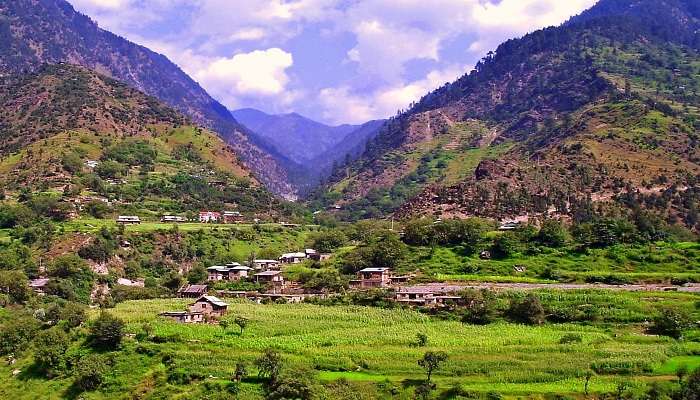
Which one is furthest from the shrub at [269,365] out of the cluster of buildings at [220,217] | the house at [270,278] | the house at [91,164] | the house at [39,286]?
the house at [91,164]

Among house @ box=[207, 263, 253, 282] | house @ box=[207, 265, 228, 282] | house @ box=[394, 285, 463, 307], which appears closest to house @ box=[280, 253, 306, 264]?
house @ box=[207, 263, 253, 282]

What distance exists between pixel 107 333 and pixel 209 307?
9978 millimetres

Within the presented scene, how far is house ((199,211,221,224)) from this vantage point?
130 meters

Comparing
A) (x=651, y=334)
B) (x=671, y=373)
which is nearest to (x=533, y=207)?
(x=651, y=334)

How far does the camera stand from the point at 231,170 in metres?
174

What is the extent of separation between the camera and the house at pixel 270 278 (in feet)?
256

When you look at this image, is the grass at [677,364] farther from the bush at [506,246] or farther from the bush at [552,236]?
the bush at [552,236]

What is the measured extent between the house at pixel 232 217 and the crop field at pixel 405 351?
72.5m

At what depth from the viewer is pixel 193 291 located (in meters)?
75.6

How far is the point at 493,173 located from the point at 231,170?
222 feet

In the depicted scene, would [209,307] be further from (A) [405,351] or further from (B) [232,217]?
(B) [232,217]

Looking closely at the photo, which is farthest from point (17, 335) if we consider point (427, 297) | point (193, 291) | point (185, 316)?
point (427, 297)

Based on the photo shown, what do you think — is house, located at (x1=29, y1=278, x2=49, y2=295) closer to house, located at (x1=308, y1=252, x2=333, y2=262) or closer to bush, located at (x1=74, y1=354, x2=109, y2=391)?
house, located at (x1=308, y1=252, x2=333, y2=262)

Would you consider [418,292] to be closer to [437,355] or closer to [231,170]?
[437,355]
